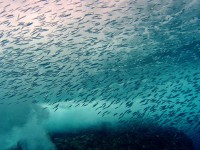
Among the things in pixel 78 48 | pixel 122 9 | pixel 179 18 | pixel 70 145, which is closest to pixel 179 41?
pixel 179 18

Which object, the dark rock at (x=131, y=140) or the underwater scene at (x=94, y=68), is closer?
the underwater scene at (x=94, y=68)

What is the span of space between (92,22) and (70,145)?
12.3 m

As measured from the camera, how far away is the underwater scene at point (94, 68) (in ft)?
49.1

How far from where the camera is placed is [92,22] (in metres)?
16.5

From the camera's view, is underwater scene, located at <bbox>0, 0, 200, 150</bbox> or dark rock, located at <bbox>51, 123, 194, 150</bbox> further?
dark rock, located at <bbox>51, 123, 194, 150</bbox>

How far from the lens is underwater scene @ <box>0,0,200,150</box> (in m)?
15.0

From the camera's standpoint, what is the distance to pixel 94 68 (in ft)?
71.1

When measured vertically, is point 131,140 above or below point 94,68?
below

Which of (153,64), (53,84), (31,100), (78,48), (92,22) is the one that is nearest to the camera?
(92,22)

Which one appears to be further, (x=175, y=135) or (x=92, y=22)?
(x=175, y=135)

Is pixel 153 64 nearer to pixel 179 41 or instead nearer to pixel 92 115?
pixel 179 41

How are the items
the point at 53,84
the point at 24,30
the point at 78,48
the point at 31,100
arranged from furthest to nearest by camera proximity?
the point at 31,100 → the point at 53,84 → the point at 78,48 → the point at 24,30

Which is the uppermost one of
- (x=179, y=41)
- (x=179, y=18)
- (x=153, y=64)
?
(x=179, y=18)

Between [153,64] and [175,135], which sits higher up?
[153,64]
